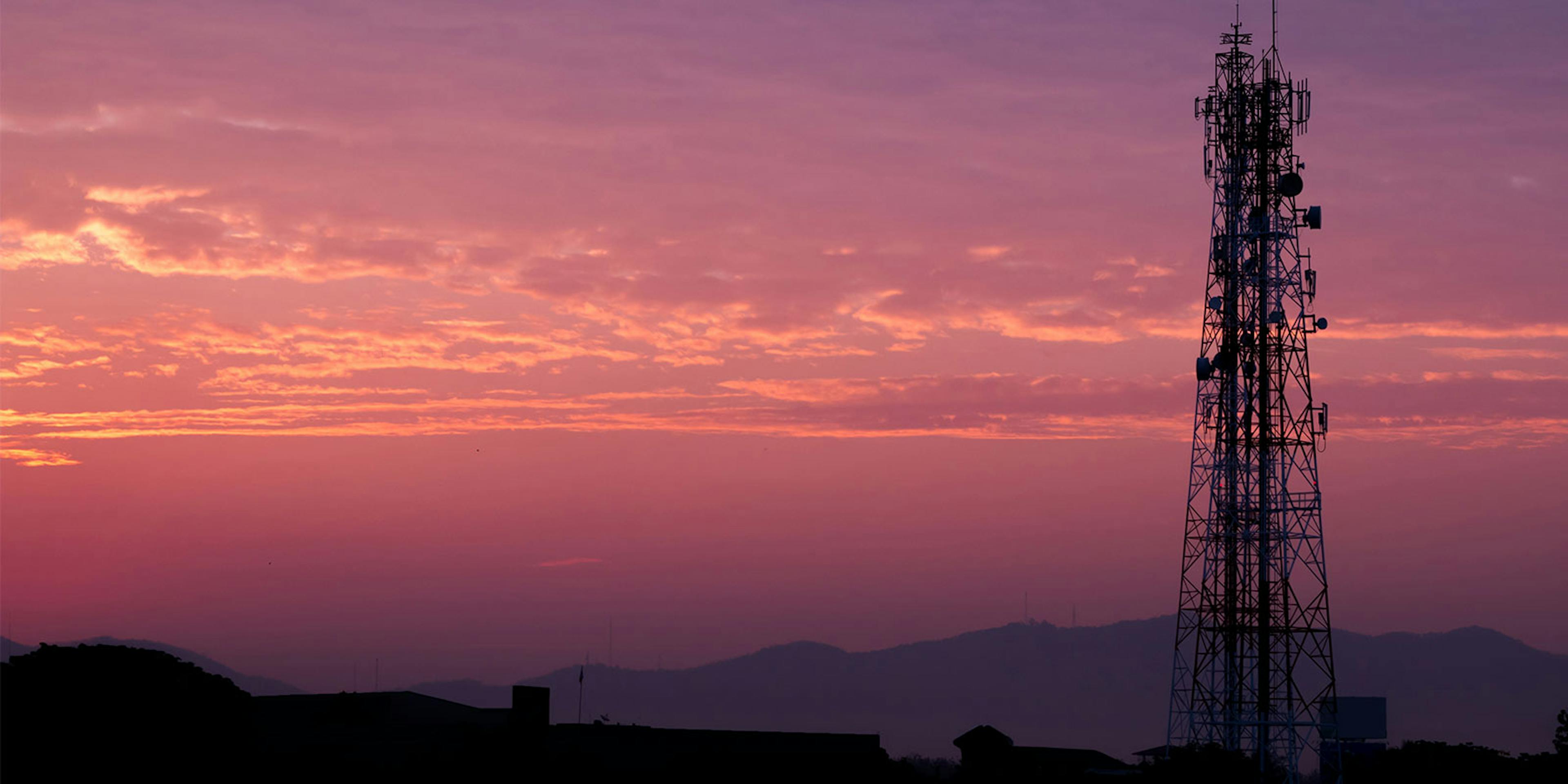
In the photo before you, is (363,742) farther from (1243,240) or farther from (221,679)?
(1243,240)

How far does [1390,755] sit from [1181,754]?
1203 inches

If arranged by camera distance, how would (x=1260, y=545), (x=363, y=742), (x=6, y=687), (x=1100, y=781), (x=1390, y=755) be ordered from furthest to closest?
(x=1390, y=755), (x=1100, y=781), (x=1260, y=545), (x=363, y=742), (x=6, y=687)

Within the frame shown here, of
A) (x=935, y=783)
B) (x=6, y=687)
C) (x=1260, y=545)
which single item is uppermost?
(x=1260, y=545)

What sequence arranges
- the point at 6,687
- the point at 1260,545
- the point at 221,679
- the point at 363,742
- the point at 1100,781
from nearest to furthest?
the point at 6,687
the point at 221,679
the point at 363,742
the point at 1260,545
the point at 1100,781

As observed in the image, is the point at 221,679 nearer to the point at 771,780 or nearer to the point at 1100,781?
the point at 771,780

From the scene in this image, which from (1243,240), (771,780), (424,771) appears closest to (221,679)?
(424,771)

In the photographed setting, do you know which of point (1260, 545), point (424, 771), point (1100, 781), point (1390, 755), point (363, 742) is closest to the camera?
point (424, 771)

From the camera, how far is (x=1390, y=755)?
11819 centimetres

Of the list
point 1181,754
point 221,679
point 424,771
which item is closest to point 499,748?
point 424,771

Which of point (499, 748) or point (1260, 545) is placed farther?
point (1260, 545)

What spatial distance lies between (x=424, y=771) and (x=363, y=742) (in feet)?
23.1

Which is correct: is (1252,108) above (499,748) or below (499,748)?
above

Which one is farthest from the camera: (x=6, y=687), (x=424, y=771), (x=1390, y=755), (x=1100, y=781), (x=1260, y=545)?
(x=1390, y=755)

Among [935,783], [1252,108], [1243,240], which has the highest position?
[1252,108]
